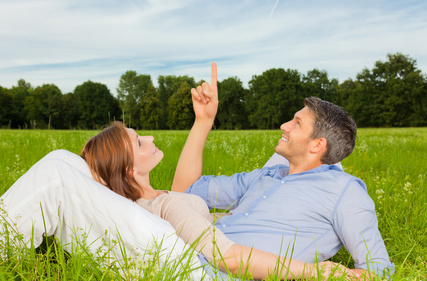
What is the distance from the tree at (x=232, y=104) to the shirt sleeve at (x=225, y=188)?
2612 inches

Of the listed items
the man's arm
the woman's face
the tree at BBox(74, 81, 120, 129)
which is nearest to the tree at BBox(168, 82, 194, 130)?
the tree at BBox(74, 81, 120, 129)

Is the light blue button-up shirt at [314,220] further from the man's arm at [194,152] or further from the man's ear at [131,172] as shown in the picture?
the man's arm at [194,152]

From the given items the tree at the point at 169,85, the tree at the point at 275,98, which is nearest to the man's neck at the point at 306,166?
the tree at the point at 275,98

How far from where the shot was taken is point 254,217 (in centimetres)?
311

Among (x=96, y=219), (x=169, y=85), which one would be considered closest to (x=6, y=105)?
(x=169, y=85)

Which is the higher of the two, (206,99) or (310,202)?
(206,99)

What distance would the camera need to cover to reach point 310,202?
309cm

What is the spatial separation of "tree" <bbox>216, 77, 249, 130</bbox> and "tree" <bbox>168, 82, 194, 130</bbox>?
5865 millimetres

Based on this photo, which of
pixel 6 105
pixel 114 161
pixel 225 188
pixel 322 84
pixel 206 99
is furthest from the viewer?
pixel 6 105

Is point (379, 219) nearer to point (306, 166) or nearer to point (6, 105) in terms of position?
point (306, 166)

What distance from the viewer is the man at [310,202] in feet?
9.47

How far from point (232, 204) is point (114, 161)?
1068 millimetres

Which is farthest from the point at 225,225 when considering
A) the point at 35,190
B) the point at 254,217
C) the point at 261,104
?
the point at 261,104

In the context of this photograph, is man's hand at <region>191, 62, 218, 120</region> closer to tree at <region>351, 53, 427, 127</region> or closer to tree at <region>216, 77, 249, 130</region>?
tree at <region>216, 77, 249, 130</region>
